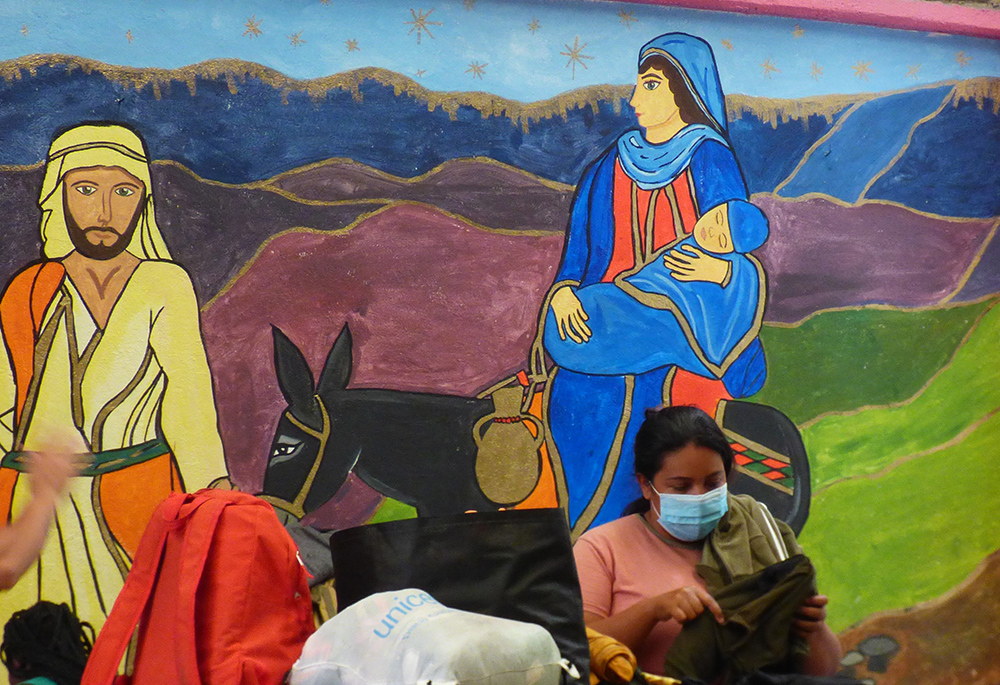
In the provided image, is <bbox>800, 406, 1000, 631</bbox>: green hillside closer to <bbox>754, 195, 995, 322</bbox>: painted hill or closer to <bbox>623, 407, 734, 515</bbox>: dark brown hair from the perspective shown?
<bbox>754, 195, 995, 322</bbox>: painted hill

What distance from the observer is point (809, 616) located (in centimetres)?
213

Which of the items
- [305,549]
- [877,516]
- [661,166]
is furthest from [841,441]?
[305,549]

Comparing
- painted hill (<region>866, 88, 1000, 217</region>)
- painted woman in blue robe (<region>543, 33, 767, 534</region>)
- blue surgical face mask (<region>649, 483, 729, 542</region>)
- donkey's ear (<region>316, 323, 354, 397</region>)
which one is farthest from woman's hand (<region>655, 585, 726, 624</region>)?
painted hill (<region>866, 88, 1000, 217</region>)

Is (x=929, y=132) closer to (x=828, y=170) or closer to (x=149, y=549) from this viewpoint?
(x=828, y=170)

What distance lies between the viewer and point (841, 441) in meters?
3.58

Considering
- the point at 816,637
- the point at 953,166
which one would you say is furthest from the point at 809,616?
the point at 953,166

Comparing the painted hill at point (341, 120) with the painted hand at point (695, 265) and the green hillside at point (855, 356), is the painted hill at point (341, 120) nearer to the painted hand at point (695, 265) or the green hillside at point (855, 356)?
the painted hand at point (695, 265)

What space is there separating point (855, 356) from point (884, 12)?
1391mm

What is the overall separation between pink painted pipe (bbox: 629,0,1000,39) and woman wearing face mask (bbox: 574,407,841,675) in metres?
1.88

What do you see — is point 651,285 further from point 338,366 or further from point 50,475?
point 50,475

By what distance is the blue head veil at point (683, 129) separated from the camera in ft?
11.7

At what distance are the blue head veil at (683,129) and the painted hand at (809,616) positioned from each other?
1847 mm

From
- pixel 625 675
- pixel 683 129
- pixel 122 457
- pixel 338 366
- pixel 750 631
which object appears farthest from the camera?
pixel 683 129

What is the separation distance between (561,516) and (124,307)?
186cm
